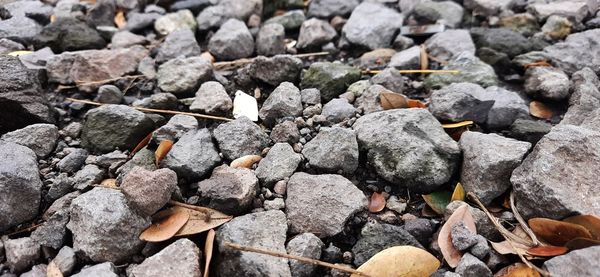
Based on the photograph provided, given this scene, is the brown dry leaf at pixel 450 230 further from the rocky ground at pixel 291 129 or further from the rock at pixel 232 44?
the rock at pixel 232 44

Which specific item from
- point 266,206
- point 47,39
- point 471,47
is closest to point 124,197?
point 266,206

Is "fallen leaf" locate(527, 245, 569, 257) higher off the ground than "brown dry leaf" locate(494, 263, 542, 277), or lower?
higher

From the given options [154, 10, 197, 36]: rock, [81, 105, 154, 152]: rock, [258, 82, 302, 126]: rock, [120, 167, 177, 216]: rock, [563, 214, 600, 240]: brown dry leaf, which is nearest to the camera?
[563, 214, 600, 240]: brown dry leaf

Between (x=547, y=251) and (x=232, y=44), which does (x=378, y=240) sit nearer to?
(x=547, y=251)

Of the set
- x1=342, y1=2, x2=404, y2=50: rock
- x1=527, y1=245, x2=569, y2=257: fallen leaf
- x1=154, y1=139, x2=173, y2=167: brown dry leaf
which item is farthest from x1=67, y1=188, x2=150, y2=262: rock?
x1=342, y1=2, x2=404, y2=50: rock

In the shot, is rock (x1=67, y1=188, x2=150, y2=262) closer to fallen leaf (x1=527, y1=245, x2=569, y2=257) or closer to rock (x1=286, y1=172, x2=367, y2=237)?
rock (x1=286, y1=172, x2=367, y2=237)

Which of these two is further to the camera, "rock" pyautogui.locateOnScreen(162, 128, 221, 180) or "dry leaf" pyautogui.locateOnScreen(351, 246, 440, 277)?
"rock" pyautogui.locateOnScreen(162, 128, 221, 180)

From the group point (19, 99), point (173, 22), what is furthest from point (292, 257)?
point (173, 22)
